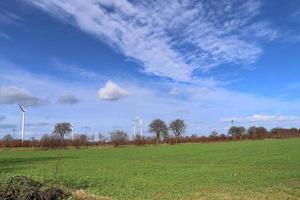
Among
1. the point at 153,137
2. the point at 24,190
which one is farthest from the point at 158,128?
the point at 24,190

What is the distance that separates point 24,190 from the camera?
12.5 m

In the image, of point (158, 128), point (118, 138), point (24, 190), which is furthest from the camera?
point (158, 128)

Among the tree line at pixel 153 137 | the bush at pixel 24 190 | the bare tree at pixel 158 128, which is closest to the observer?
the bush at pixel 24 190

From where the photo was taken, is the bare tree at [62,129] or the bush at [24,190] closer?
the bush at [24,190]

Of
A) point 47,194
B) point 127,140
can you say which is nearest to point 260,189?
point 47,194

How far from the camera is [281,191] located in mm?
18906

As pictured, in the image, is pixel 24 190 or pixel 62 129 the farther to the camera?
pixel 62 129

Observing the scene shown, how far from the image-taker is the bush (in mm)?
12438

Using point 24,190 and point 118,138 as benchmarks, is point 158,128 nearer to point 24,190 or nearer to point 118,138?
point 118,138

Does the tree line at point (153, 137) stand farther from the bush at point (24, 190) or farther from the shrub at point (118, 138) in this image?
the bush at point (24, 190)

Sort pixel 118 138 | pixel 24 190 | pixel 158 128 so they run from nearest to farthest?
pixel 24 190 < pixel 118 138 < pixel 158 128

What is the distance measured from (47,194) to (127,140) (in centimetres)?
11927

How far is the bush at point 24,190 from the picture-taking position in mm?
12438

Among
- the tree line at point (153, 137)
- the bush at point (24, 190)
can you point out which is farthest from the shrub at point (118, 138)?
the bush at point (24, 190)
